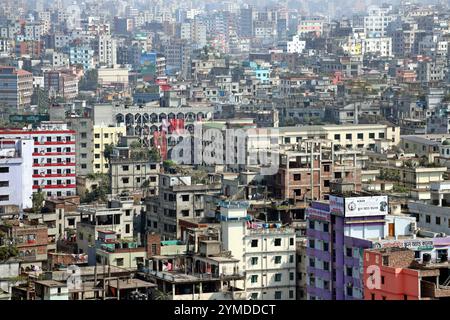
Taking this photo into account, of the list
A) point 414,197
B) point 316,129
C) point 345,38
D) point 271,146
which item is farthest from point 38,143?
point 345,38

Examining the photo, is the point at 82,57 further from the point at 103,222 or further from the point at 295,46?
the point at 103,222

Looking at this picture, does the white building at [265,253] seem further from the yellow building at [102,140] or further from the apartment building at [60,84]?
the apartment building at [60,84]

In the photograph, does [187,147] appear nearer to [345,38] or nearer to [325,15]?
[345,38]

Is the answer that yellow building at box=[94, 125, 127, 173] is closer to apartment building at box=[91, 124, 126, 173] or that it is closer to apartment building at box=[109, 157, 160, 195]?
apartment building at box=[91, 124, 126, 173]

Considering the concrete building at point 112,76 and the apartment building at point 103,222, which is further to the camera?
the concrete building at point 112,76

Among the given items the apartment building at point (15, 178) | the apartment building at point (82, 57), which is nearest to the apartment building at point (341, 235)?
the apartment building at point (15, 178)

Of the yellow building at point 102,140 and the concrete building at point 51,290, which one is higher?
the concrete building at point 51,290

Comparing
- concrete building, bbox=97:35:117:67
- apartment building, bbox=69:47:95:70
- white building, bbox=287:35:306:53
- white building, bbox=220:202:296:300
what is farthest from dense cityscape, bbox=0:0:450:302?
white building, bbox=287:35:306:53
